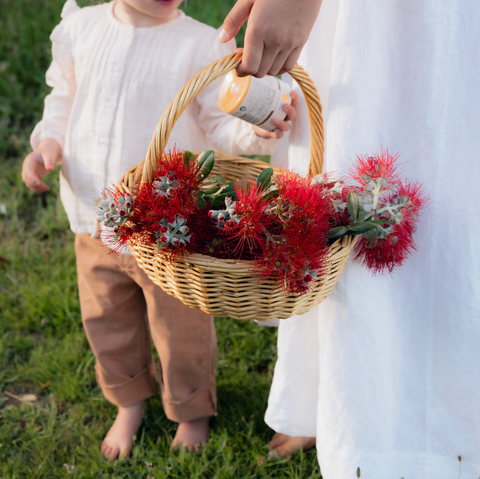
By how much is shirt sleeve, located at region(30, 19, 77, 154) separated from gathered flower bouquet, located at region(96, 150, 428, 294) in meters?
0.47

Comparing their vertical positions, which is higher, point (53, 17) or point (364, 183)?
point (364, 183)

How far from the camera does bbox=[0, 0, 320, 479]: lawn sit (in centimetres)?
108

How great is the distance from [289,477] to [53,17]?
2.65 meters

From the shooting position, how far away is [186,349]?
1.06 metres

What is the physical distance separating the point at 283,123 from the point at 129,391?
2.51 feet

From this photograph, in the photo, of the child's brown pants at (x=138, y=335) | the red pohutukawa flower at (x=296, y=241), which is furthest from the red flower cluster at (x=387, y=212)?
the child's brown pants at (x=138, y=335)

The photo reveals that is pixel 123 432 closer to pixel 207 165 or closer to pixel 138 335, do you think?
pixel 138 335

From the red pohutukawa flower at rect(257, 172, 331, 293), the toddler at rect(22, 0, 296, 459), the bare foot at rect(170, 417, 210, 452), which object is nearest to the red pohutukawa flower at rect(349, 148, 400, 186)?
the red pohutukawa flower at rect(257, 172, 331, 293)

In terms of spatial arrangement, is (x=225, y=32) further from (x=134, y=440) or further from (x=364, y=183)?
(x=134, y=440)

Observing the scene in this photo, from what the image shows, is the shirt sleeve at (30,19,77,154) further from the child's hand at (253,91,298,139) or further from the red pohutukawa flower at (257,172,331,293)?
the red pohutukawa flower at (257,172,331,293)

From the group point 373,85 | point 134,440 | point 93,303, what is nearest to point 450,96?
point 373,85

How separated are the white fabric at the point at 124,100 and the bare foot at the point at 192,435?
55 cm

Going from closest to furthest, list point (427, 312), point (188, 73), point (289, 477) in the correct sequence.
→ point (427, 312) < point (188, 73) < point (289, 477)

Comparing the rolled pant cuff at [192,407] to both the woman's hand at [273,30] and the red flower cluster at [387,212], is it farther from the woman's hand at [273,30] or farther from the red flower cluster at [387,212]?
the woman's hand at [273,30]
